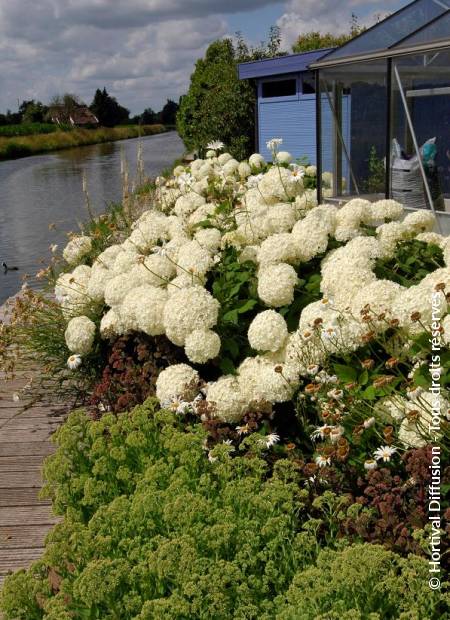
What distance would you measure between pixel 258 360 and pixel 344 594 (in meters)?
1.42

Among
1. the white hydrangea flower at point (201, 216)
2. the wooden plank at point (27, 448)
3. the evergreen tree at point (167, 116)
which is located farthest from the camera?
the evergreen tree at point (167, 116)

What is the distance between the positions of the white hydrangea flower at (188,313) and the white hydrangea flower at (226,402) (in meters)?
0.32

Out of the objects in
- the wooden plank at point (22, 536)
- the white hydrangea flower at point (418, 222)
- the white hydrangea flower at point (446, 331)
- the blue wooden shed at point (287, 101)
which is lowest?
the wooden plank at point (22, 536)

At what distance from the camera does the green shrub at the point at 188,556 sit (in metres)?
1.53

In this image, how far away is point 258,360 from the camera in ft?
9.51

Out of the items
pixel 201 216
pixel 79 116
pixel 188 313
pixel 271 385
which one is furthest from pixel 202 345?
pixel 79 116

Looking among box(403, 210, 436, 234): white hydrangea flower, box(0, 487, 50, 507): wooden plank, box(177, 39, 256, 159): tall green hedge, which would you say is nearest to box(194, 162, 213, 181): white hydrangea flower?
box(403, 210, 436, 234): white hydrangea flower

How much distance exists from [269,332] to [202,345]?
0.28m

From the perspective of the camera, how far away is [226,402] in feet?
8.66

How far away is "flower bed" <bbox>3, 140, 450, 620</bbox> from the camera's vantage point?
166 centimetres

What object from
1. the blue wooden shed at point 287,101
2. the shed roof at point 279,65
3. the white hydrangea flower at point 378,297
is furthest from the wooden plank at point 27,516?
the shed roof at point 279,65

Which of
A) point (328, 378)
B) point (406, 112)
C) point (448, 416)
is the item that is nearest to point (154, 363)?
point (328, 378)

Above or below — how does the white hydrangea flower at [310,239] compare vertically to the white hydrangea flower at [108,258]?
above

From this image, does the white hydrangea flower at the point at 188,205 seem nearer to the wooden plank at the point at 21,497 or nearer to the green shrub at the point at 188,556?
the wooden plank at the point at 21,497
